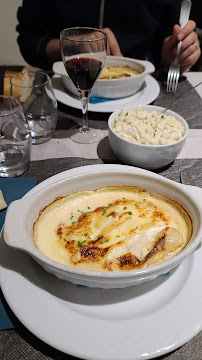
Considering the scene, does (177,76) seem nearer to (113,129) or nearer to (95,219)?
(113,129)

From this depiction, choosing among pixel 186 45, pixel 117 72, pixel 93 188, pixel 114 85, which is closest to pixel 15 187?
pixel 93 188

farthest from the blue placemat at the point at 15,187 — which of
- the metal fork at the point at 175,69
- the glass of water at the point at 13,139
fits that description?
the metal fork at the point at 175,69

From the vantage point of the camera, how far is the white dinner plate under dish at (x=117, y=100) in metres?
1.48

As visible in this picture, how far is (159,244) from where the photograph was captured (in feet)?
2.31

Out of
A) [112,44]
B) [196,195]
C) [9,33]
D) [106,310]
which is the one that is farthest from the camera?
[9,33]

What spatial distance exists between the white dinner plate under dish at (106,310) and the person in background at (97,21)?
5.44 feet

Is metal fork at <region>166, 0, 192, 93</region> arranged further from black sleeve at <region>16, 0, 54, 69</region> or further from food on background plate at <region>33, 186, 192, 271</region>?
food on background plate at <region>33, 186, 192, 271</region>

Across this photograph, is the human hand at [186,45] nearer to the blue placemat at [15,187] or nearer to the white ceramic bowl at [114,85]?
the white ceramic bowl at [114,85]

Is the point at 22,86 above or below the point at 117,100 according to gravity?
above

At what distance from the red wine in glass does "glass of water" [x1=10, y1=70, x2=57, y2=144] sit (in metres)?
0.11

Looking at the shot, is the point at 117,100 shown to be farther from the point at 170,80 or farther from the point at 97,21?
the point at 97,21

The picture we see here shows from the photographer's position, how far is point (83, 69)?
1.25 m

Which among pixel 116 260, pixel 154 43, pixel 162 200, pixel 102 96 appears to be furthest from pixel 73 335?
pixel 154 43

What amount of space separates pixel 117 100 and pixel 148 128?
0.44 m
